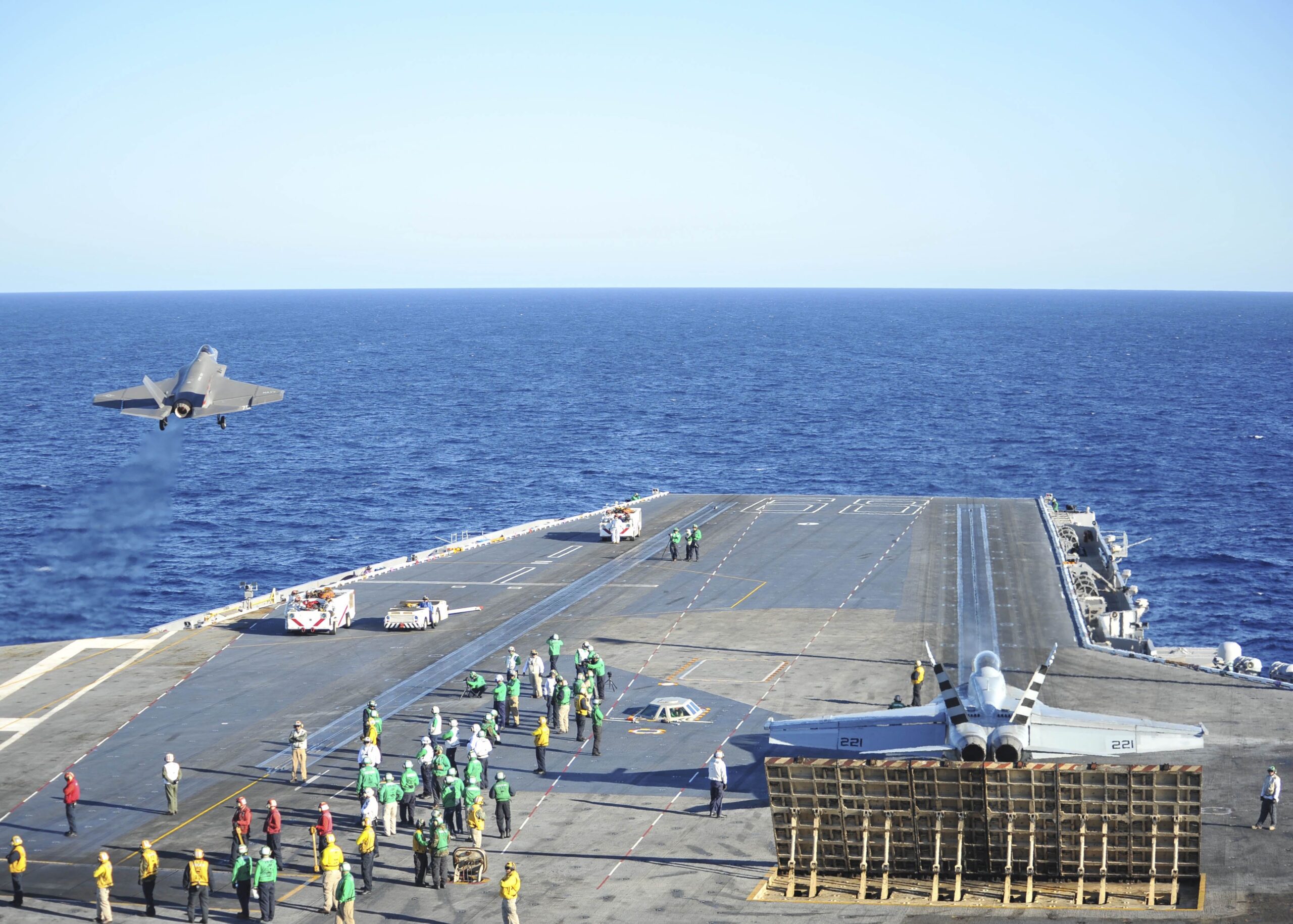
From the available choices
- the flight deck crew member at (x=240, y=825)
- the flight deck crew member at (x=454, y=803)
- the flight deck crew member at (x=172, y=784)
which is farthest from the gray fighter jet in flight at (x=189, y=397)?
the flight deck crew member at (x=454, y=803)

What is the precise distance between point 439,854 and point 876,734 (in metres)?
13.0

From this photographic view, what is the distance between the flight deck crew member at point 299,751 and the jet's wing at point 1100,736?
2183 cm

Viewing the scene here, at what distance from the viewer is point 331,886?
96.3ft

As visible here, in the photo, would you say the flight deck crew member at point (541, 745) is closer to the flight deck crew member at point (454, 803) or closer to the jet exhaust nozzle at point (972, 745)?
the flight deck crew member at point (454, 803)

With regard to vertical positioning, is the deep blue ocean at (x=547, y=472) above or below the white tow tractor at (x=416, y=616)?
below

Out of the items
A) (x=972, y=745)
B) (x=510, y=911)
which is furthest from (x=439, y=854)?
(x=972, y=745)

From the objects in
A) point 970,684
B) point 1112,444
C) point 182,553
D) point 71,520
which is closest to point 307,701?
point 970,684

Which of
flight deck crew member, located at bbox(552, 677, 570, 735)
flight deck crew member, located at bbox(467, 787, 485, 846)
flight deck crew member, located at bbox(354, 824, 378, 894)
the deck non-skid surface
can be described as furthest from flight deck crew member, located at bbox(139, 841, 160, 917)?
flight deck crew member, located at bbox(552, 677, 570, 735)

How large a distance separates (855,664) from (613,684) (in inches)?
396

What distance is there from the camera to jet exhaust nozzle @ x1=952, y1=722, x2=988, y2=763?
33.3 m

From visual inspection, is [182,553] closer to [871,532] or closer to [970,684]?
[871,532]

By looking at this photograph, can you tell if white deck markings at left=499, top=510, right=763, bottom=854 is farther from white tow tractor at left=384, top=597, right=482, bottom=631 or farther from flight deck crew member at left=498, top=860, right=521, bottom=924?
white tow tractor at left=384, top=597, right=482, bottom=631

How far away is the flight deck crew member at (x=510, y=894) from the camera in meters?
28.4

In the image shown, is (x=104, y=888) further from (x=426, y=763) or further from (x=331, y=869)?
(x=426, y=763)
